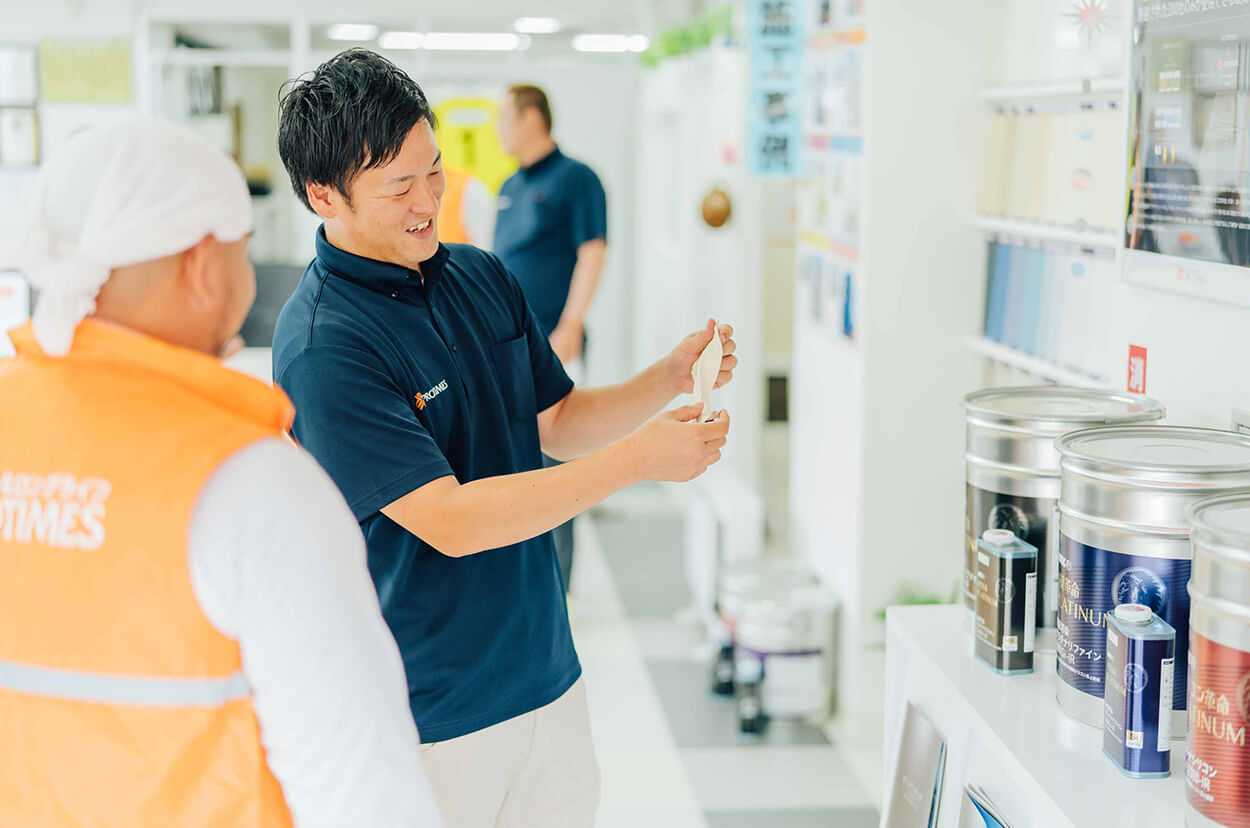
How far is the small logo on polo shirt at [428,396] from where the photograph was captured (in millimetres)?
1737

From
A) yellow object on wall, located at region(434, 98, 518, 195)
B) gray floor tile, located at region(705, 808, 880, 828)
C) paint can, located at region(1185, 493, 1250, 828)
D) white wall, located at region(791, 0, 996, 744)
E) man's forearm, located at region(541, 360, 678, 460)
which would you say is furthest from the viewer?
yellow object on wall, located at region(434, 98, 518, 195)

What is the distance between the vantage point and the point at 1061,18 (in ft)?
9.89

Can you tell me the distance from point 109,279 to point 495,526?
63 centimetres

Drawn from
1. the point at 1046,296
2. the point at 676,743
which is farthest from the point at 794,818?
the point at 1046,296

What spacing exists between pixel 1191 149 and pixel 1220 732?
0.93 m

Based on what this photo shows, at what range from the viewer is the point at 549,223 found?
15.5 feet

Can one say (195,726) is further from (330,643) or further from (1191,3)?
(1191,3)

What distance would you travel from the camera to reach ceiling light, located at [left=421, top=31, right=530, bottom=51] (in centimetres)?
816

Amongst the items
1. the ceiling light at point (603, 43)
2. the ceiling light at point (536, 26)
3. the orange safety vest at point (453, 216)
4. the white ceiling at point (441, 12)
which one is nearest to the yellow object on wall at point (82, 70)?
Answer: the white ceiling at point (441, 12)

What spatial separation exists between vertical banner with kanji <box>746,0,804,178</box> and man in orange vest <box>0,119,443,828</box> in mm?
3353

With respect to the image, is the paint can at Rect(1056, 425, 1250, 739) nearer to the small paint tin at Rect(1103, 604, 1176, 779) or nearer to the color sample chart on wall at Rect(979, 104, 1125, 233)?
the small paint tin at Rect(1103, 604, 1176, 779)

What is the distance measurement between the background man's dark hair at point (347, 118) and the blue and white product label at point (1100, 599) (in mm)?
989

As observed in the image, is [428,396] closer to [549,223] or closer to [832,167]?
[832,167]

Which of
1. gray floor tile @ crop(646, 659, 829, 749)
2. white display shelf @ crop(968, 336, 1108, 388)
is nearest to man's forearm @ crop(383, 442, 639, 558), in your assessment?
white display shelf @ crop(968, 336, 1108, 388)
